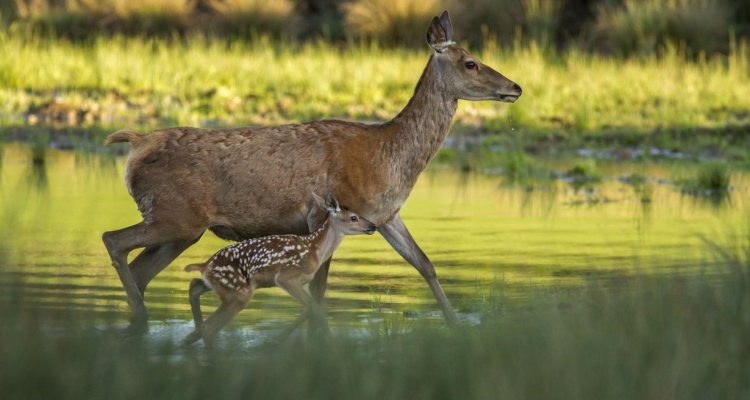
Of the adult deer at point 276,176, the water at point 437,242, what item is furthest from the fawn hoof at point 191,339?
the adult deer at point 276,176

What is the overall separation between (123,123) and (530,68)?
6.25 metres

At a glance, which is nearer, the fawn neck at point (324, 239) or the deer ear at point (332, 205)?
the fawn neck at point (324, 239)

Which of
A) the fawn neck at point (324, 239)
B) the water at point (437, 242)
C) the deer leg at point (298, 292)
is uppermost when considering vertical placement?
the fawn neck at point (324, 239)

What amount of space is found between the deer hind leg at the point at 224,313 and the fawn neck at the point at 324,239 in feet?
1.62

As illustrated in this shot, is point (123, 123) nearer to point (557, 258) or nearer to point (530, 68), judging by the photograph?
point (530, 68)

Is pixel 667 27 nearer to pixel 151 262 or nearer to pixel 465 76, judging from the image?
pixel 465 76

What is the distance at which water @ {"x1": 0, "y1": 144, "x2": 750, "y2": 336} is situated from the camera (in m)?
9.81

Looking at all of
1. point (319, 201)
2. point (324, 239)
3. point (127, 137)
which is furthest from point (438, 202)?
point (324, 239)

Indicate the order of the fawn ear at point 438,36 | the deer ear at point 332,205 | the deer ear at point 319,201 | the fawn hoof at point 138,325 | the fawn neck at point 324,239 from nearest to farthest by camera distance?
the fawn hoof at point 138,325
the fawn neck at point 324,239
the deer ear at point 332,205
the deer ear at point 319,201
the fawn ear at point 438,36

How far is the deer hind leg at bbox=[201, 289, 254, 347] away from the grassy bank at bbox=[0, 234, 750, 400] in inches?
48.5

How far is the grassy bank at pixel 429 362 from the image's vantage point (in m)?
Result: 6.07

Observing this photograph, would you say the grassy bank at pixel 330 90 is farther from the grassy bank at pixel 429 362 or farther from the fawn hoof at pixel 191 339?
the grassy bank at pixel 429 362

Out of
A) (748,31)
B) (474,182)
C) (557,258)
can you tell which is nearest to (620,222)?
(557,258)

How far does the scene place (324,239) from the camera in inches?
363
